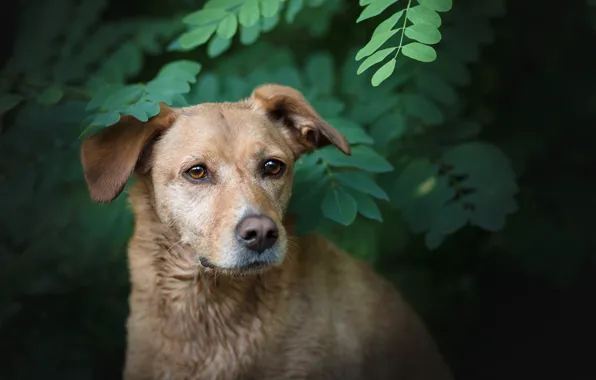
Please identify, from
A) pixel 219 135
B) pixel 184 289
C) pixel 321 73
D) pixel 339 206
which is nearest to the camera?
pixel 219 135

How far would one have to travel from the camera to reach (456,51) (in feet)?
13.5

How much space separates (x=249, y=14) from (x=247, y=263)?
1.32 metres

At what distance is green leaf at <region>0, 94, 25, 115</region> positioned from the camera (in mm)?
3682

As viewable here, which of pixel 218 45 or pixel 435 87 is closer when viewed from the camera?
pixel 218 45

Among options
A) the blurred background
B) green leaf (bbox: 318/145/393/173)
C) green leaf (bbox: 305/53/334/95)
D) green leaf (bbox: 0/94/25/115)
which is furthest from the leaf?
green leaf (bbox: 0/94/25/115)

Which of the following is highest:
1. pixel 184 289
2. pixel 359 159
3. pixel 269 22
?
pixel 269 22

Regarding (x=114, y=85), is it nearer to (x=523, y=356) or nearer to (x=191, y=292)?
(x=191, y=292)

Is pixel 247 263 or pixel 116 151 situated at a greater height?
pixel 116 151

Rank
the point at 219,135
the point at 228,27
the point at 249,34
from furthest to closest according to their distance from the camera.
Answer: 1. the point at 249,34
2. the point at 228,27
3. the point at 219,135

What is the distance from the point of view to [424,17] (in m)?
3.05

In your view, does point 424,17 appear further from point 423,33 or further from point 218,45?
point 218,45

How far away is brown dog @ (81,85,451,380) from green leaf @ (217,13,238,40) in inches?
14.8

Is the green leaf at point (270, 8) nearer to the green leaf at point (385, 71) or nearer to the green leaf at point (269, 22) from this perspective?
the green leaf at point (269, 22)

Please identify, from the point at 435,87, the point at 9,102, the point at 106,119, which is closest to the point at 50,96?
the point at 9,102
